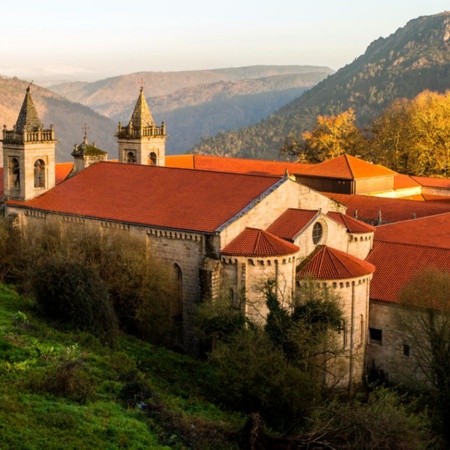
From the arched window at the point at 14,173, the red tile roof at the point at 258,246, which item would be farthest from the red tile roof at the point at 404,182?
the red tile roof at the point at 258,246

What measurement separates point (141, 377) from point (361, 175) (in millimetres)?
34273

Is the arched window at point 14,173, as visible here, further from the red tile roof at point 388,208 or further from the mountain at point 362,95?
the mountain at point 362,95

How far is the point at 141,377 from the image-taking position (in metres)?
22.6

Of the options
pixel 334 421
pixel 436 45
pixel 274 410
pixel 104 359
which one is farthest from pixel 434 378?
pixel 436 45

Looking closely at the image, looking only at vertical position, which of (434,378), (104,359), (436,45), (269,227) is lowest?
(434,378)

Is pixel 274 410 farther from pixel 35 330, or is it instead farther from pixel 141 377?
pixel 35 330

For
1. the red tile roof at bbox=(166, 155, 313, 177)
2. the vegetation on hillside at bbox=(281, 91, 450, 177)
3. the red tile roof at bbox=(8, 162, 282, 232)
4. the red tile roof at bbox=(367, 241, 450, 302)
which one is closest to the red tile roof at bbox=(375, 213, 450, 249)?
the red tile roof at bbox=(367, 241, 450, 302)

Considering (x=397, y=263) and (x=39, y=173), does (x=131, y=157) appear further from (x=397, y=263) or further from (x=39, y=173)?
(x=397, y=263)

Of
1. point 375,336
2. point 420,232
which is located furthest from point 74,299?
point 420,232

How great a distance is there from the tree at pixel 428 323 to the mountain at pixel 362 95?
100435mm

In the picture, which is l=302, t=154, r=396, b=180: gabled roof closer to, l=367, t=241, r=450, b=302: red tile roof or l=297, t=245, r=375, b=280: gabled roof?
l=367, t=241, r=450, b=302: red tile roof

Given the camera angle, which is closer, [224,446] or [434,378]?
[224,446]

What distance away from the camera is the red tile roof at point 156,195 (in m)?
34.1

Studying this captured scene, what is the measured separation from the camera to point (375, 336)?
3409cm
